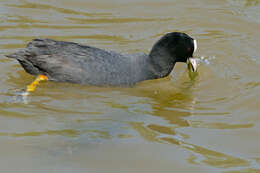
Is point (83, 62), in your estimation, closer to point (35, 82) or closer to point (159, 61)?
point (35, 82)

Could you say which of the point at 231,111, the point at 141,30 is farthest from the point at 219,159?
the point at 141,30

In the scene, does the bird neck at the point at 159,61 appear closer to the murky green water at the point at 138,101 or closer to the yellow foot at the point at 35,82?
the murky green water at the point at 138,101

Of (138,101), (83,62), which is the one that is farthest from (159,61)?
(83,62)

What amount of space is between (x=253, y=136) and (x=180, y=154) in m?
0.96

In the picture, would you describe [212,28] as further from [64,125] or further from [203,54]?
[64,125]

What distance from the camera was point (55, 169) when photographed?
4.18 metres

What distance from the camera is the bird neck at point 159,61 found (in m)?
6.73

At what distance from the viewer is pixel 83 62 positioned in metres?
6.11

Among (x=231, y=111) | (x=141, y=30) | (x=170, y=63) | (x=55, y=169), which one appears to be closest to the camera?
(x=55, y=169)

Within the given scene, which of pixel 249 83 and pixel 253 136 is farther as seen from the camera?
pixel 249 83

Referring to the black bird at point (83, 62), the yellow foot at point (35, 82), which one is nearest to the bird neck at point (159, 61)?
the black bird at point (83, 62)

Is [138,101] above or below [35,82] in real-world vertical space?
below

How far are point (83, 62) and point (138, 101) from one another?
88 cm

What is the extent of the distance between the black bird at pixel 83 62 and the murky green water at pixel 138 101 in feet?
0.51
